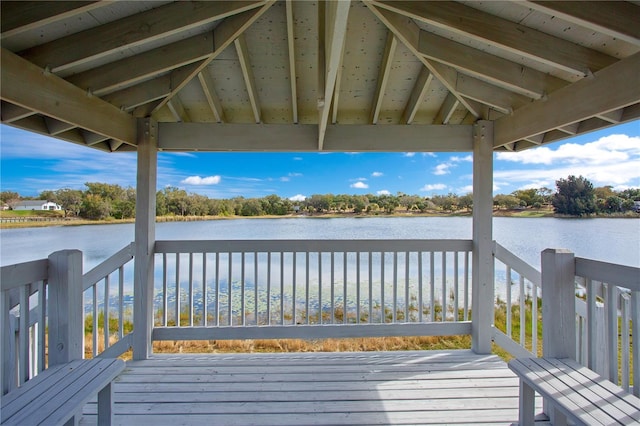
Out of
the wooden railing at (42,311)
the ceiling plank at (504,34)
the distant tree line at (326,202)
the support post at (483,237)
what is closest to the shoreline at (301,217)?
the distant tree line at (326,202)

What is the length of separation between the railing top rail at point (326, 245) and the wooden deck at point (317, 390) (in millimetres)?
1017

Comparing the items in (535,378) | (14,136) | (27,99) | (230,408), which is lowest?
(230,408)

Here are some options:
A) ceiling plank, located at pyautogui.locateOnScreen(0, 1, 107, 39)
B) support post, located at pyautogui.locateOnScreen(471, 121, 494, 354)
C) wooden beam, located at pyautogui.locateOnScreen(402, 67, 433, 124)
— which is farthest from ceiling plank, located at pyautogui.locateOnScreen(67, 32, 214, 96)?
support post, located at pyautogui.locateOnScreen(471, 121, 494, 354)

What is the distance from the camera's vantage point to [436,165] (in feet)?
38.8

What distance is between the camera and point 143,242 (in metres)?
3.11

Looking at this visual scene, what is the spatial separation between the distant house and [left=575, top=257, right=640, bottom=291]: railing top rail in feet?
17.1

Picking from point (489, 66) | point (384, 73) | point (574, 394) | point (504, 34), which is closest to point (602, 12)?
point (504, 34)

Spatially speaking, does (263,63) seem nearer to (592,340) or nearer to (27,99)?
(27,99)

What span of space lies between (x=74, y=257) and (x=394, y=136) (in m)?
2.84

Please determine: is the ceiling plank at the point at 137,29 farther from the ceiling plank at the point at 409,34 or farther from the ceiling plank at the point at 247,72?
the ceiling plank at the point at 409,34

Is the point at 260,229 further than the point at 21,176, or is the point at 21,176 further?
the point at 21,176

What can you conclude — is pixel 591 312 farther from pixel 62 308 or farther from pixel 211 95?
pixel 211 95

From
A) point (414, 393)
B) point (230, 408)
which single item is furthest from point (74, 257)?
point (414, 393)

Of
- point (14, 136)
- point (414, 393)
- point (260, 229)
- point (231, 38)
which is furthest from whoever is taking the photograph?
point (14, 136)
